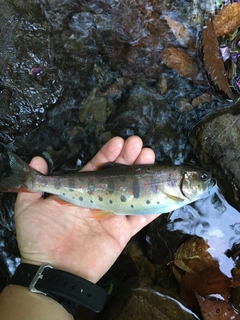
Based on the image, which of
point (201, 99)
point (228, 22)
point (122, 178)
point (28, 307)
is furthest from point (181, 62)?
point (28, 307)

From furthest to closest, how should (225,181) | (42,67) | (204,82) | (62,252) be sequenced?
(204,82) < (42,67) < (225,181) < (62,252)

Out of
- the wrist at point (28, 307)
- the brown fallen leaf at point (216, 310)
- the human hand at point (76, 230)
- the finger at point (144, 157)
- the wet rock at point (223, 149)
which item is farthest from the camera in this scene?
the wet rock at point (223, 149)

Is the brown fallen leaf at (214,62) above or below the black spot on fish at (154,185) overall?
above

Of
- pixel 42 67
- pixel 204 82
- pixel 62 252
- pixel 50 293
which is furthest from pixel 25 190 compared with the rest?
pixel 204 82

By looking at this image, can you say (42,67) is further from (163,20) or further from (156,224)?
(156,224)

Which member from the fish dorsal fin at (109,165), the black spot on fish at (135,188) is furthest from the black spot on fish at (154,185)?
the fish dorsal fin at (109,165)

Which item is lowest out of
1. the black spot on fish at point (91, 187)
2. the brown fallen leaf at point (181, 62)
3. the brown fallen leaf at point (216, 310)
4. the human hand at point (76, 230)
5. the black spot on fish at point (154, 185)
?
the brown fallen leaf at point (216, 310)

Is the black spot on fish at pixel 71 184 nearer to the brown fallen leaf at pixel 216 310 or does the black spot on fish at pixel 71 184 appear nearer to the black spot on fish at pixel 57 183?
the black spot on fish at pixel 57 183

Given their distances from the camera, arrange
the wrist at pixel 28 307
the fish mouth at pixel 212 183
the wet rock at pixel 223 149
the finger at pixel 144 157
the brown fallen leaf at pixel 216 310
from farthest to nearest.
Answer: the wet rock at pixel 223 149
the brown fallen leaf at pixel 216 310
the finger at pixel 144 157
the fish mouth at pixel 212 183
the wrist at pixel 28 307
